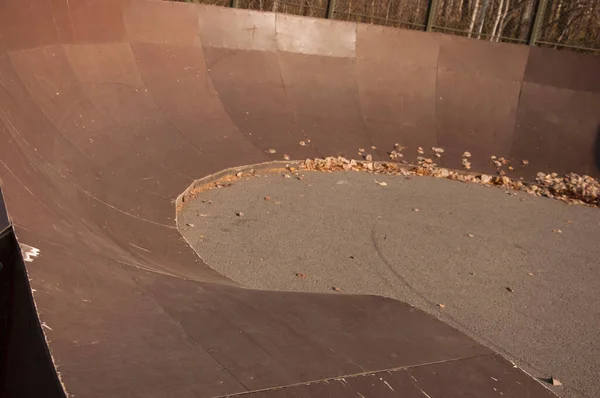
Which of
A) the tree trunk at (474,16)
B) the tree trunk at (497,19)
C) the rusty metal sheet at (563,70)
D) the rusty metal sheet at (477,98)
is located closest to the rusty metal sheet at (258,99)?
the rusty metal sheet at (477,98)

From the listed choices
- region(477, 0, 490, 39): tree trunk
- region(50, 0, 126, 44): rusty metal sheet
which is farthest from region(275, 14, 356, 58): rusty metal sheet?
region(477, 0, 490, 39): tree trunk

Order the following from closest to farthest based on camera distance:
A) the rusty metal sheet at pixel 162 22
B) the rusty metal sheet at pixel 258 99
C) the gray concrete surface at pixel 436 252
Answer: the gray concrete surface at pixel 436 252 → the rusty metal sheet at pixel 162 22 → the rusty metal sheet at pixel 258 99

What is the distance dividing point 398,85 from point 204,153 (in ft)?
13.2

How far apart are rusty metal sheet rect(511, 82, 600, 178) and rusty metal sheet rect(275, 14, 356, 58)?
289 centimetres

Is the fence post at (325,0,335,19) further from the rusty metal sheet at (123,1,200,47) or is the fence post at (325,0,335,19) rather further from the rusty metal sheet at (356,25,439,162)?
the rusty metal sheet at (123,1,200,47)

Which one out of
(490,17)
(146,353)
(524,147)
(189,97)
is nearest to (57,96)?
(189,97)

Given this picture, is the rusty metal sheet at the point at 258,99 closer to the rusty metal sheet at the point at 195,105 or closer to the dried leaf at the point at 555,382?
the rusty metal sheet at the point at 195,105

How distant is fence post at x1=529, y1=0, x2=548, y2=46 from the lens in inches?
522

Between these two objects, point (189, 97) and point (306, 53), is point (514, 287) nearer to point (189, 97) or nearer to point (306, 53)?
point (189, 97)

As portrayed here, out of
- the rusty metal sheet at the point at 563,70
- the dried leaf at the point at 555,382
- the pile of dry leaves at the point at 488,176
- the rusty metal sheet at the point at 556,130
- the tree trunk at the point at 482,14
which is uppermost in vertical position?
the tree trunk at the point at 482,14

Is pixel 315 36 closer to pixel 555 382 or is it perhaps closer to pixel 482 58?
pixel 482 58

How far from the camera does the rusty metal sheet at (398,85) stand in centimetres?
1101

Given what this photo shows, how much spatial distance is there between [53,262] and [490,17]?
1173 centimetres

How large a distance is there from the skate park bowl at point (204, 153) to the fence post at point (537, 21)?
1.06m
